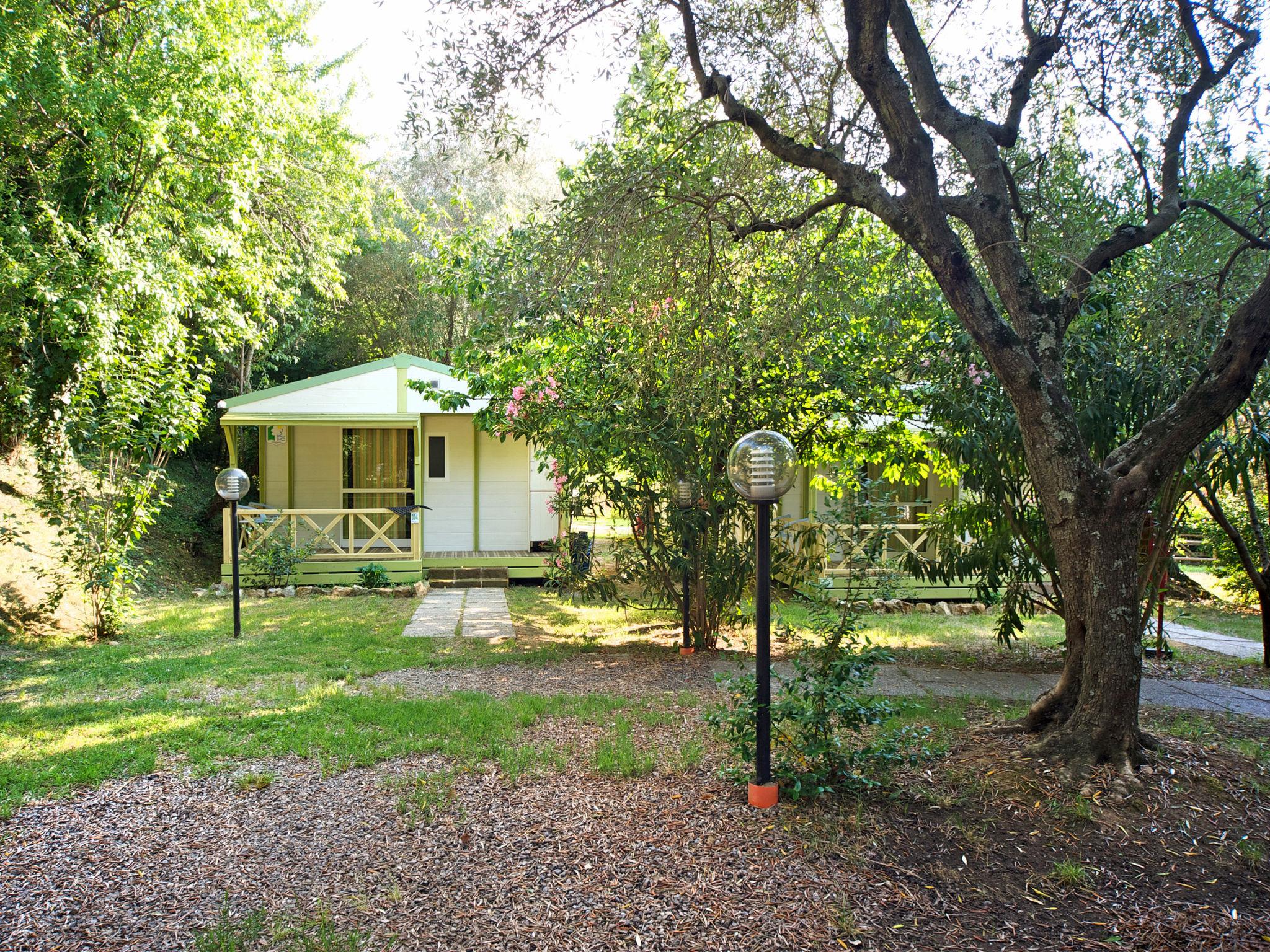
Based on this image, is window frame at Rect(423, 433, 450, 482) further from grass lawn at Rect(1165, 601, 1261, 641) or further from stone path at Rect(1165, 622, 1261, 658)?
grass lawn at Rect(1165, 601, 1261, 641)

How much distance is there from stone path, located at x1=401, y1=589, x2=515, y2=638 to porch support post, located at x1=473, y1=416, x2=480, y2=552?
1.80 metres

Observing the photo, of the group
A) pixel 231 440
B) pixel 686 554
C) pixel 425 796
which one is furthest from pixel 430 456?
pixel 425 796

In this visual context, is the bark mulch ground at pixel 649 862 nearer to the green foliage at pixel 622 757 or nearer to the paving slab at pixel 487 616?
the green foliage at pixel 622 757

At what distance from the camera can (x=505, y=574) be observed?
12.3 meters

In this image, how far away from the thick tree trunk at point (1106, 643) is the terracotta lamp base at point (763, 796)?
1453mm

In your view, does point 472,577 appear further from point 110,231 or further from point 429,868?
point 429,868

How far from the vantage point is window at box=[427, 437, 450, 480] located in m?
13.3

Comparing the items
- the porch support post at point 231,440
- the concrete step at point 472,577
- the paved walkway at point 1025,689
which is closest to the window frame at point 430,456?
the concrete step at point 472,577

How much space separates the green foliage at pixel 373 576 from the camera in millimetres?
11180

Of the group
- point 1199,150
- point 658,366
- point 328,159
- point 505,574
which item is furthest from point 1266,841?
point 328,159

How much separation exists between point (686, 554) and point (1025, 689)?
290cm

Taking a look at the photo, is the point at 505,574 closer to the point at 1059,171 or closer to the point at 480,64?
the point at 480,64

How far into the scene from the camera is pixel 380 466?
13414 millimetres

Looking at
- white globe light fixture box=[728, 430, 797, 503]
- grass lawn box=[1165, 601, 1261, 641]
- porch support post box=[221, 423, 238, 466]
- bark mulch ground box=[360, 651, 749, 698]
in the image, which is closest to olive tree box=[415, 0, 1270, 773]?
white globe light fixture box=[728, 430, 797, 503]
